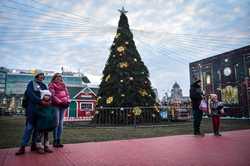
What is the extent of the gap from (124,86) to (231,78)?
44.9ft

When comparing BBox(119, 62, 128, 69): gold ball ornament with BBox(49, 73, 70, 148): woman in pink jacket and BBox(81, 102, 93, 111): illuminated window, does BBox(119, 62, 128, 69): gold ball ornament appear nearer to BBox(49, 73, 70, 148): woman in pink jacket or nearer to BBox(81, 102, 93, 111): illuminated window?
BBox(49, 73, 70, 148): woman in pink jacket

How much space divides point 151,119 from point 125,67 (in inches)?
134

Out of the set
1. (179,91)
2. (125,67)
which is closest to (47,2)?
(125,67)

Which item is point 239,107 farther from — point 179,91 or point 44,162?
point 179,91

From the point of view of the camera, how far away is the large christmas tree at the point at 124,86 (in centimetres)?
1264

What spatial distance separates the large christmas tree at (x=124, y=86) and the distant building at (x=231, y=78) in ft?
32.8

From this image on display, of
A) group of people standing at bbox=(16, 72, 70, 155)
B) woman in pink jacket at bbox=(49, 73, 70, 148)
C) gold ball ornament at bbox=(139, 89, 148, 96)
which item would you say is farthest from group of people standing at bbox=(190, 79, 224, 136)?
gold ball ornament at bbox=(139, 89, 148, 96)

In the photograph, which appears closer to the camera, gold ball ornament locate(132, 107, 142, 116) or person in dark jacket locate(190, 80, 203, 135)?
person in dark jacket locate(190, 80, 203, 135)

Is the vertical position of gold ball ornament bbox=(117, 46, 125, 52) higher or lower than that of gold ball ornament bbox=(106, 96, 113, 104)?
higher

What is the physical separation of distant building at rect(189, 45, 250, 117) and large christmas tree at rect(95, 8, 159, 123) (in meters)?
10.0

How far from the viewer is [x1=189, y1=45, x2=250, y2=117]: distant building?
21014 mm

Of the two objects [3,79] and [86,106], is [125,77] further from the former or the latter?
[3,79]

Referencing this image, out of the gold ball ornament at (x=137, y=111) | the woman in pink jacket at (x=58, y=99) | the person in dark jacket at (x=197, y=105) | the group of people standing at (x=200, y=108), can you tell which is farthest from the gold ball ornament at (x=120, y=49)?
the woman in pink jacket at (x=58, y=99)

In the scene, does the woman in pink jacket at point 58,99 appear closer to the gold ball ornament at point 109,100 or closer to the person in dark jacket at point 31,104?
the person in dark jacket at point 31,104
